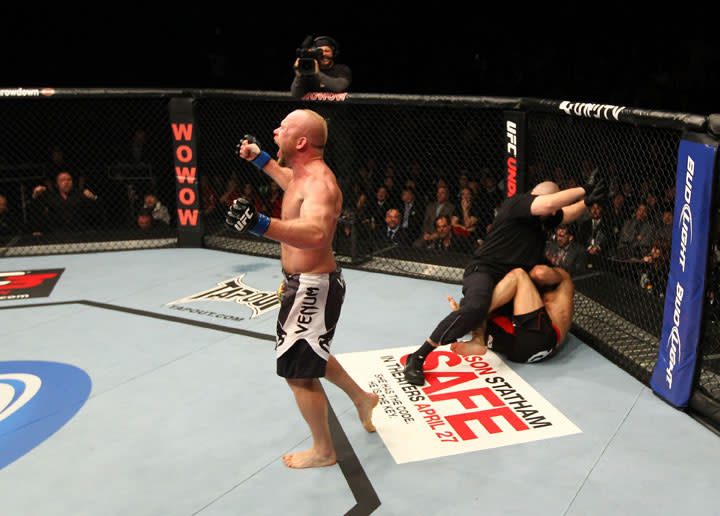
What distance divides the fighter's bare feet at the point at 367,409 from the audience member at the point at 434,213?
12.3 feet

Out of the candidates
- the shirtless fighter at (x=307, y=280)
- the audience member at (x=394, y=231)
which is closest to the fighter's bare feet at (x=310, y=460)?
the shirtless fighter at (x=307, y=280)

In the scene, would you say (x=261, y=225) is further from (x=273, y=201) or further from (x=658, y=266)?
(x=273, y=201)

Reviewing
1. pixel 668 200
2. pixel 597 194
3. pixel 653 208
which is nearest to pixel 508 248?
pixel 597 194

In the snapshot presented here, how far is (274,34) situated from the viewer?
9.72 metres

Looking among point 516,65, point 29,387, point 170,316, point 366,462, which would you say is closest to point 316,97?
point 170,316

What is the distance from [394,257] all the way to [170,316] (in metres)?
1.93

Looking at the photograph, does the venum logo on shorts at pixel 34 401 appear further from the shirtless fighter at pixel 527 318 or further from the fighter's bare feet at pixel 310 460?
the shirtless fighter at pixel 527 318

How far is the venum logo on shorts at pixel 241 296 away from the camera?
4523mm

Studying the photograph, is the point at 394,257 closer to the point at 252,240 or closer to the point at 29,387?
the point at 252,240

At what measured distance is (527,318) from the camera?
3.58 meters

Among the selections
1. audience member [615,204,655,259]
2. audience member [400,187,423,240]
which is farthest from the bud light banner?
audience member [400,187,423,240]

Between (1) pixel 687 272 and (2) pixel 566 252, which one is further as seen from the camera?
(2) pixel 566 252

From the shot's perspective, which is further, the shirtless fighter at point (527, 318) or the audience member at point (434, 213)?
the audience member at point (434, 213)

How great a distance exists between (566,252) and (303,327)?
335 centimetres
